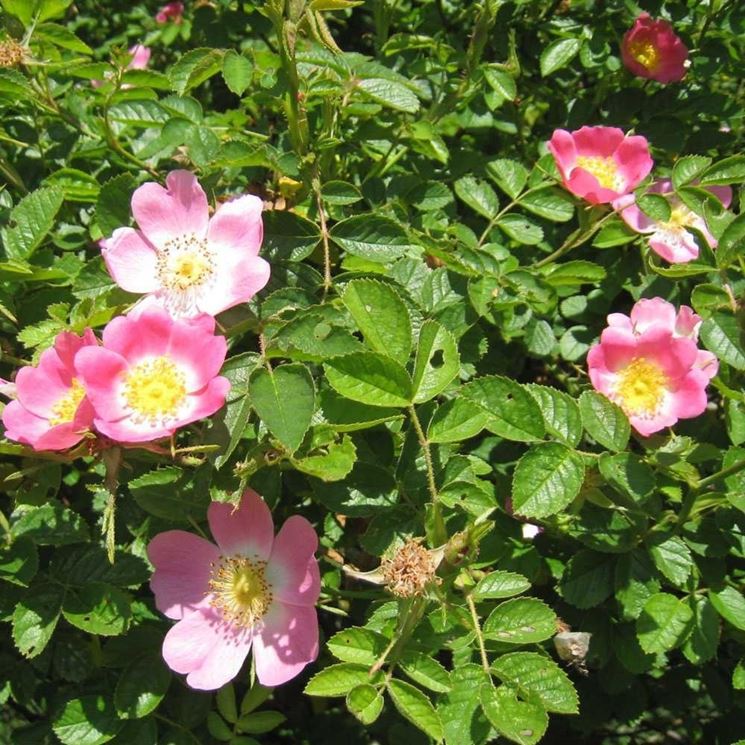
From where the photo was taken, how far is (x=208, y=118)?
6.71 feet

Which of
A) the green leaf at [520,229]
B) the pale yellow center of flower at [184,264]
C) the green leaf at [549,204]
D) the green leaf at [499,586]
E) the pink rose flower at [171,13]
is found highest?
the pale yellow center of flower at [184,264]

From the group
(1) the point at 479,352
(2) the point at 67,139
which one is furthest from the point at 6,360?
(1) the point at 479,352

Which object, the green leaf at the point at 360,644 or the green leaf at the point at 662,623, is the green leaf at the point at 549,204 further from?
the green leaf at the point at 360,644

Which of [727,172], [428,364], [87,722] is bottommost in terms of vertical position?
[87,722]

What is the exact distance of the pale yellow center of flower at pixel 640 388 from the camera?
162cm

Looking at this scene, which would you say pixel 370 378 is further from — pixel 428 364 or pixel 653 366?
pixel 653 366

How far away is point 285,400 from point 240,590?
46cm

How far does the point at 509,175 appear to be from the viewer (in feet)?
6.61

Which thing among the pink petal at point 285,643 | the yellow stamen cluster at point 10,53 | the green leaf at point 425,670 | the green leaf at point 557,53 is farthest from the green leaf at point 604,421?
the yellow stamen cluster at point 10,53

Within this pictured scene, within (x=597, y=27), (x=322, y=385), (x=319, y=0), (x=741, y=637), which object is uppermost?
(x=319, y=0)

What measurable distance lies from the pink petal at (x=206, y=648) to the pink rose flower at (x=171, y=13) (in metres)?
2.10

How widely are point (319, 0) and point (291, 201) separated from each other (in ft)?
1.39

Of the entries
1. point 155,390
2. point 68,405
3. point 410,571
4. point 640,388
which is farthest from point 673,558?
point 68,405

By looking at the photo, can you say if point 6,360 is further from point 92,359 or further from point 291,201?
point 291,201
